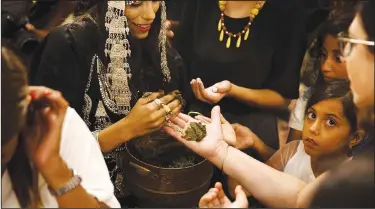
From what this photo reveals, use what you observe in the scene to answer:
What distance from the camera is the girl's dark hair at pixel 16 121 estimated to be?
0.87 m

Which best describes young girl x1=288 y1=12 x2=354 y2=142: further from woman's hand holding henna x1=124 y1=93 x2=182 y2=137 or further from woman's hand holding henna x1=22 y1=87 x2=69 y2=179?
woman's hand holding henna x1=22 y1=87 x2=69 y2=179

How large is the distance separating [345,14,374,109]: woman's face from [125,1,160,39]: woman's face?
0.36 metres

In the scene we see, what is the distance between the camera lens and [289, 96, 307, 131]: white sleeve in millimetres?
1041

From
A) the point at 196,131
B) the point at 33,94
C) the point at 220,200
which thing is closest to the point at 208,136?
the point at 196,131

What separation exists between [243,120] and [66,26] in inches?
15.4

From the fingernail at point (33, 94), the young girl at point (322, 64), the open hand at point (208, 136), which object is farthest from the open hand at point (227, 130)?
the fingernail at point (33, 94)

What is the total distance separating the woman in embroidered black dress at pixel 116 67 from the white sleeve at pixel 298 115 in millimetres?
224

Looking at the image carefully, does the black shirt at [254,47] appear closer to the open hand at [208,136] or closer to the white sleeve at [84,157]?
the open hand at [208,136]

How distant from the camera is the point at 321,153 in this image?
3.33 feet

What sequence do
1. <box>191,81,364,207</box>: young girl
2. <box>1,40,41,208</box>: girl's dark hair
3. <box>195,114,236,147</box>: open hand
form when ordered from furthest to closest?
<box>195,114,236,147</box>: open hand → <box>191,81,364,207</box>: young girl → <box>1,40,41,208</box>: girl's dark hair

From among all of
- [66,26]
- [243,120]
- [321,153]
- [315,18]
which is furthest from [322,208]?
[66,26]

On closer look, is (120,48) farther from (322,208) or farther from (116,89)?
(322,208)

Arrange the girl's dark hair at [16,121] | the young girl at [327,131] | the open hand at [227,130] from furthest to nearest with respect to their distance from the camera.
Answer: the open hand at [227,130] < the young girl at [327,131] < the girl's dark hair at [16,121]

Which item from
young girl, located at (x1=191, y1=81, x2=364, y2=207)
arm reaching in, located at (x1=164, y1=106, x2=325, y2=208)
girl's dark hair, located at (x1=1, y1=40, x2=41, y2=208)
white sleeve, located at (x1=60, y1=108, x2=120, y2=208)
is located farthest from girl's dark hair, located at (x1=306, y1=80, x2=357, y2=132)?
girl's dark hair, located at (x1=1, y1=40, x2=41, y2=208)
